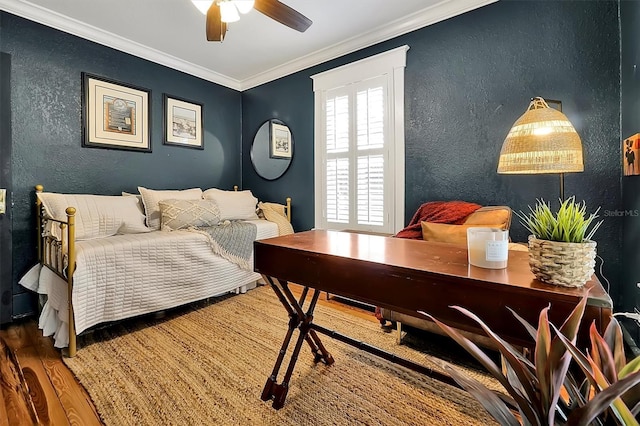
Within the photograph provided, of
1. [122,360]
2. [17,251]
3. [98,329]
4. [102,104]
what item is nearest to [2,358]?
[98,329]

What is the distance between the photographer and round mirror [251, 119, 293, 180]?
3.75 m

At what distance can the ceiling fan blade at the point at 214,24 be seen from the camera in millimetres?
1846

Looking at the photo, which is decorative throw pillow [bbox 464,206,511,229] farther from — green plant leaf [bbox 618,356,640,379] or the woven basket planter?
green plant leaf [bbox 618,356,640,379]

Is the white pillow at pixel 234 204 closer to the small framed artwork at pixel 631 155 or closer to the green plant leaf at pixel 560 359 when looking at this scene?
the green plant leaf at pixel 560 359

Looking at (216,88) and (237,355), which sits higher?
(216,88)

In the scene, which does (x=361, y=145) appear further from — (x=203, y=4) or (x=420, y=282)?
(x=420, y=282)

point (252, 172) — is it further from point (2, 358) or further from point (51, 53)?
point (2, 358)

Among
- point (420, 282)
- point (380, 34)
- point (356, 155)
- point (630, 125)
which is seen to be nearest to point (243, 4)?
point (380, 34)

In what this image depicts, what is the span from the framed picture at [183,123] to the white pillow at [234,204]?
677 millimetres

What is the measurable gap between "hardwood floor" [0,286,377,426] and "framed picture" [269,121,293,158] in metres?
2.26

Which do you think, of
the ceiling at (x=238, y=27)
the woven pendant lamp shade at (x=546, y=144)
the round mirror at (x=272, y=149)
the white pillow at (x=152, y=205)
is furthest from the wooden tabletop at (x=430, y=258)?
the round mirror at (x=272, y=149)

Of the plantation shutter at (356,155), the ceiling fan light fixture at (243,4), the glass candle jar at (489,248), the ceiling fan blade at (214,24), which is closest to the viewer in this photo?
the glass candle jar at (489,248)

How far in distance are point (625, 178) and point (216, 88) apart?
4.06m

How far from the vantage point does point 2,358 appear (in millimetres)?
1846
